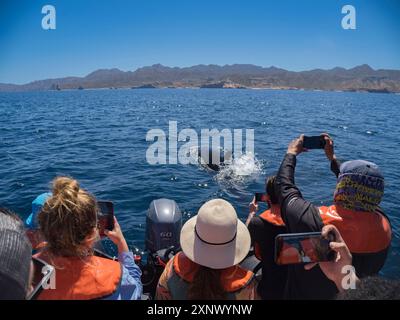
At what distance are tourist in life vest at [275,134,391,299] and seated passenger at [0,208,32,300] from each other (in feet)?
7.08

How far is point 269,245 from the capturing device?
4.43 m

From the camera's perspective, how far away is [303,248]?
2.49 metres

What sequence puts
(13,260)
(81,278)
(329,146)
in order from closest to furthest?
(13,260) < (81,278) < (329,146)

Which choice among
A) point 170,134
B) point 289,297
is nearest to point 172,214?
point 289,297

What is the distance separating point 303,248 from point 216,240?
67 centimetres

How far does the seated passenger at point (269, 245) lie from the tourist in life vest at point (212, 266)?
1.73m

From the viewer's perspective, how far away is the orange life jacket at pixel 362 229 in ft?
9.39

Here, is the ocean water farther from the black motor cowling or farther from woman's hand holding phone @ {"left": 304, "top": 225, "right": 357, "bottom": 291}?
woman's hand holding phone @ {"left": 304, "top": 225, "right": 357, "bottom": 291}

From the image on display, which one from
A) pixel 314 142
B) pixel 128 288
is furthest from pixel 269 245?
pixel 128 288

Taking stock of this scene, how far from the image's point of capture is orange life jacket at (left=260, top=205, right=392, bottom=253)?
9.39ft

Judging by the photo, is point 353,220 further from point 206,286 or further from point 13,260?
point 13,260

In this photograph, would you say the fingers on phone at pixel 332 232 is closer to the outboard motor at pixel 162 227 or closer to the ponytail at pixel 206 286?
the ponytail at pixel 206 286
